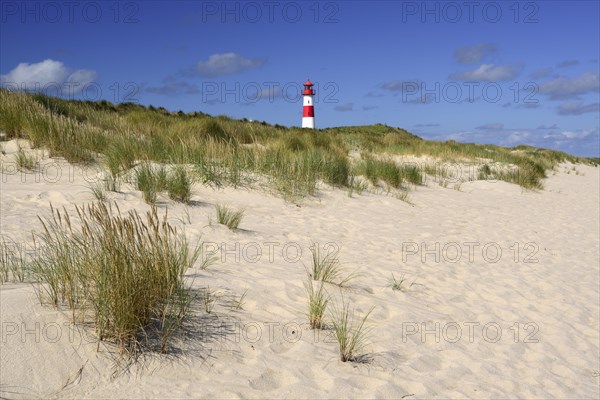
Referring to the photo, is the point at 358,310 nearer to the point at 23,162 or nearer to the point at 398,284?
the point at 398,284

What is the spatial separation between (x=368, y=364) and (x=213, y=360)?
3.34 feet

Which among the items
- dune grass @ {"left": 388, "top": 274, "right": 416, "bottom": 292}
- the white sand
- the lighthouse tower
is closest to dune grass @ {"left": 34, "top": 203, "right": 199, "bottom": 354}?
the white sand

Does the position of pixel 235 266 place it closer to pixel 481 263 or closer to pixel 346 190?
pixel 481 263

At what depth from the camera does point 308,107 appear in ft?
139

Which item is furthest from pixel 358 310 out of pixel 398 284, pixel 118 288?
pixel 118 288

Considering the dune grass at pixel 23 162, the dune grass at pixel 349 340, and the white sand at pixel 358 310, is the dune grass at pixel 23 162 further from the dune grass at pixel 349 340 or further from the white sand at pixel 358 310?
the dune grass at pixel 349 340

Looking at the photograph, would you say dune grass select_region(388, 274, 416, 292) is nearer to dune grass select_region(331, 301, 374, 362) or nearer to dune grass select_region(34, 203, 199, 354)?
dune grass select_region(331, 301, 374, 362)

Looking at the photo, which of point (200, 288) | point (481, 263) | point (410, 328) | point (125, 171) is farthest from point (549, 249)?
point (125, 171)

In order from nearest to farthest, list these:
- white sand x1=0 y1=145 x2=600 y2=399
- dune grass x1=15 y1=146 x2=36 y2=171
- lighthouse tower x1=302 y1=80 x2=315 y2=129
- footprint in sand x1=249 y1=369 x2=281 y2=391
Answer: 1. white sand x1=0 y1=145 x2=600 y2=399
2. footprint in sand x1=249 y1=369 x2=281 y2=391
3. dune grass x1=15 y1=146 x2=36 y2=171
4. lighthouse tower x1=302 y1=80 x2=315 y2=129

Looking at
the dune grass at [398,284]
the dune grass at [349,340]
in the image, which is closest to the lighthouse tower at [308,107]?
the dune grass at [398,284]

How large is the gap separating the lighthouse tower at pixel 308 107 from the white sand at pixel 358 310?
33619 millimetres

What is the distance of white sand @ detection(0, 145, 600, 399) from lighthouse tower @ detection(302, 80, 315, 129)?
3362 cm

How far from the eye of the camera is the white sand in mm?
2516

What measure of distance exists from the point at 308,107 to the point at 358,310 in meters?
39.5
